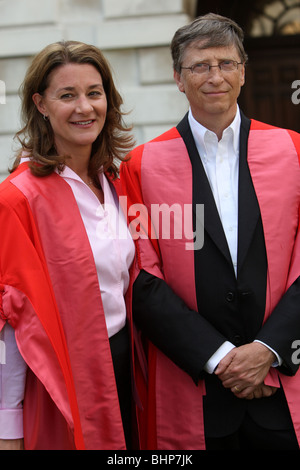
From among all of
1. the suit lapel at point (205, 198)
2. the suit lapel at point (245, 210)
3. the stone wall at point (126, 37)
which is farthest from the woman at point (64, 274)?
the stone wall at point (126, 37)

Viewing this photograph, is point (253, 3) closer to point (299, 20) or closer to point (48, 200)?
point (299, 20)

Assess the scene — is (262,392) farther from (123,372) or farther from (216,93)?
(216,93)

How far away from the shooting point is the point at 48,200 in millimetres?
2357

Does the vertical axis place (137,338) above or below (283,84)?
below

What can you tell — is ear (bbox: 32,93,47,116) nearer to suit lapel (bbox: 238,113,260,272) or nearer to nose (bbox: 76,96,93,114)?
nose (bbox: 76,96,93,114)

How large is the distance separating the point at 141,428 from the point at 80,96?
4.69ft

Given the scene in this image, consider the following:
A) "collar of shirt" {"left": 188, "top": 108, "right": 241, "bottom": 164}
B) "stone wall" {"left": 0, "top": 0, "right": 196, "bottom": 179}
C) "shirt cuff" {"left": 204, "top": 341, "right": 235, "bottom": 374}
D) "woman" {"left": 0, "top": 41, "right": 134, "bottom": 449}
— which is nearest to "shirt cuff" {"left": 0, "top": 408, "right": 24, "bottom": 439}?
"woman" {"left": 0, "top": 41, "right": 134, "bottom": 449}

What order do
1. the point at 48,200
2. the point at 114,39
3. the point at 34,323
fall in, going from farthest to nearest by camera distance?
1. the point at 114,39
2. the point at 48,200
3. the point at 34,323

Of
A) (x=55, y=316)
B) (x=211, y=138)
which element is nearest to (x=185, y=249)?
(x=211, y=138)

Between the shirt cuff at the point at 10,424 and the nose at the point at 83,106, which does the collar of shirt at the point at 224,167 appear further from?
the shirt cuff at the point at 10,424

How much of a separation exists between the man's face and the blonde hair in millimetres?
348

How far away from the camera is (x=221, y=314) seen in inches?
97.0

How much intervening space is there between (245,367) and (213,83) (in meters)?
1.15
